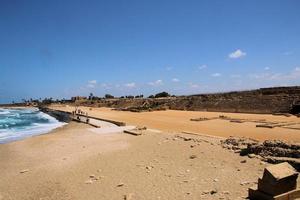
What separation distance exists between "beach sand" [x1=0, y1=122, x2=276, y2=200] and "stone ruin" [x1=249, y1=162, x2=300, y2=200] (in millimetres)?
890

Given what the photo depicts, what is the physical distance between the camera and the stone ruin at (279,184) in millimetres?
6008

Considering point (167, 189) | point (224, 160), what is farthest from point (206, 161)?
point (167, 189)

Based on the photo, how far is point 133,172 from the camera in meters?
9.84

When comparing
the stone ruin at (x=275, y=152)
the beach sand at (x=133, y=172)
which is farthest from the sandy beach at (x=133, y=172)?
the stone ruin at (x=275, y=152)

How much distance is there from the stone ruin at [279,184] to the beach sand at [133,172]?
890 mm

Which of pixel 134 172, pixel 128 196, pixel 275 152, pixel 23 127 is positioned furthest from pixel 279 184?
pixel 23 127

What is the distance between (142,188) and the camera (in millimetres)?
8203

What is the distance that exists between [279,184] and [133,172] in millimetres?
4947

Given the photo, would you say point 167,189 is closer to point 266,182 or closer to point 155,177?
point 155,177

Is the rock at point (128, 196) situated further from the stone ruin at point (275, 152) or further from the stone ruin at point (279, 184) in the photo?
the stone ruin at point (275, 152)

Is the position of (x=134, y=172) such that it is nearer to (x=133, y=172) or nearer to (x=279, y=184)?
(x=133, y=172)

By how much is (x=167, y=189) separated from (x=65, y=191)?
9.33ft

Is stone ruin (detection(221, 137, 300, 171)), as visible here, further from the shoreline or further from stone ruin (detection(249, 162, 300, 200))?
stone ruin (detection(249, 162, 300, 200))

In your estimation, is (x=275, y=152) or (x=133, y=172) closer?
(x=133, y=172)
